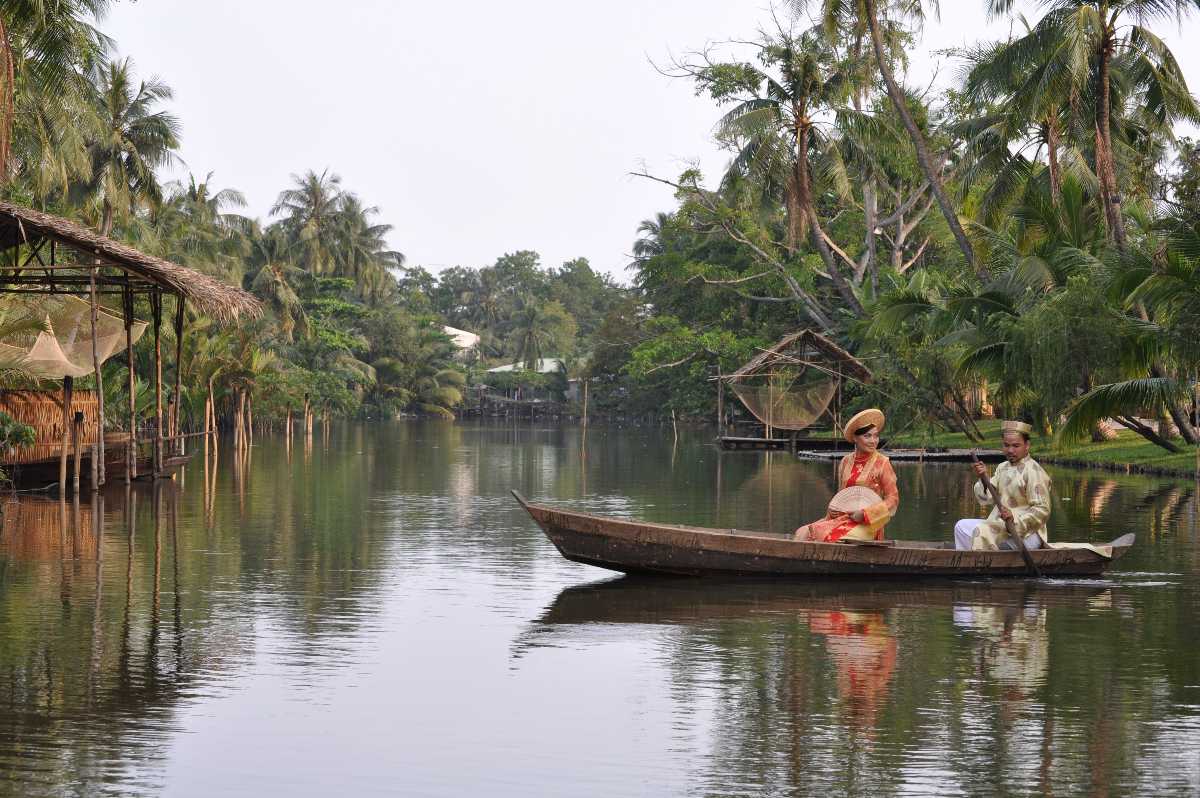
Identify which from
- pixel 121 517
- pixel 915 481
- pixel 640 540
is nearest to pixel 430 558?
pixel 640 540

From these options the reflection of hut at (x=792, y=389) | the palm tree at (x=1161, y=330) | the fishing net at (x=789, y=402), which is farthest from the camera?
the fishing net at (x=789, y=402)

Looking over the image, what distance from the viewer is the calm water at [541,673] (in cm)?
695

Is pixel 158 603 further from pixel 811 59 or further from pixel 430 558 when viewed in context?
pixel 811 59

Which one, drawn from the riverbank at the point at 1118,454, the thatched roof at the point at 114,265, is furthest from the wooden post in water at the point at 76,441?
the riverbank at the point at 1118,454

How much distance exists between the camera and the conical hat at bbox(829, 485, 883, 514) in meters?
12.7

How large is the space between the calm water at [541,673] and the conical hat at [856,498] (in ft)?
2.46

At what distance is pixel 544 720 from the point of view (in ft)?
26.6

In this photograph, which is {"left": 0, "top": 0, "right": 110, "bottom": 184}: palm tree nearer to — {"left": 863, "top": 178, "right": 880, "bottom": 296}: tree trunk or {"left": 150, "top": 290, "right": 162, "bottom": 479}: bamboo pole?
{"left": 150, "top": 290, "right": 162, "bottom": 479}: bamboo pole

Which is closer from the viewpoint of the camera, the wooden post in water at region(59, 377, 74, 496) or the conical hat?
the conical hat

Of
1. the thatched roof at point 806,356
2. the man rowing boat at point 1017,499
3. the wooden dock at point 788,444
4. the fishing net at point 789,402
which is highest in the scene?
the thatched roof at point 806,356

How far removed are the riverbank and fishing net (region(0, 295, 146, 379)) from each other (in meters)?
14.8

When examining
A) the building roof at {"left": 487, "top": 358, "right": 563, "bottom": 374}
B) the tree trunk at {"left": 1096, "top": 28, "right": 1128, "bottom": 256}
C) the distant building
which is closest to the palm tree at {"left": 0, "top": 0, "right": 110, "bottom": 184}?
the tree trunk at {"left": 1096, "top": 28, "right": 1128, "bottom": 256}

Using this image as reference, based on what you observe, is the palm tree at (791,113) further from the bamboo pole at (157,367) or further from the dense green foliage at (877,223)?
the bamboo pole at (157,367)

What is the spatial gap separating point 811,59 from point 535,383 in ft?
163
